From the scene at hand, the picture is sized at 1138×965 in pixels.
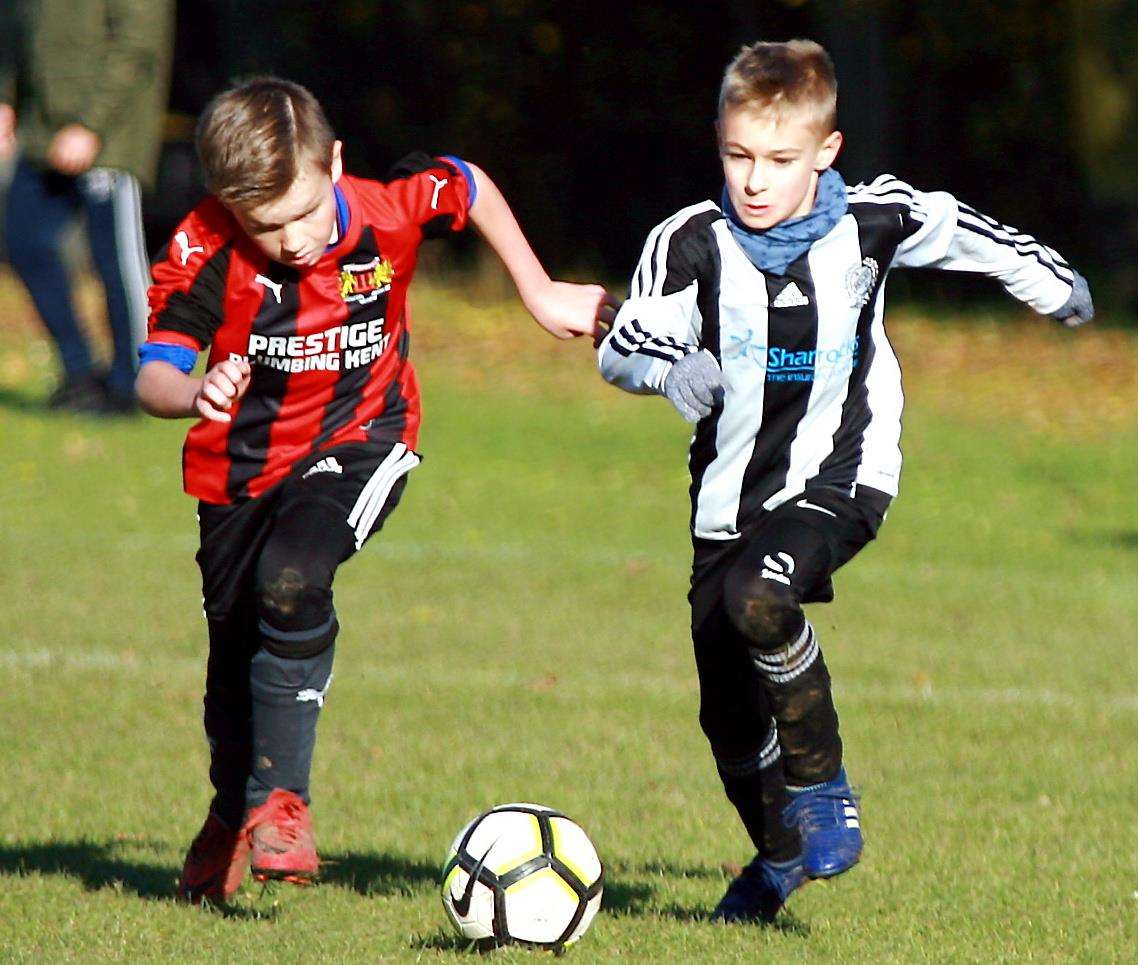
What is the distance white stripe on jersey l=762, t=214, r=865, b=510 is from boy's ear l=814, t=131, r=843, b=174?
157 mm

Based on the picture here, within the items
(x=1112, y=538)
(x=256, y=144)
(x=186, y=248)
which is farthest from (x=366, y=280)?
(x=1112, y=538)

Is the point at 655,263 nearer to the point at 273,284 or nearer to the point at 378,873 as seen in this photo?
the point at 273,284

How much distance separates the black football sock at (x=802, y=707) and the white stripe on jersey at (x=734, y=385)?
392mm

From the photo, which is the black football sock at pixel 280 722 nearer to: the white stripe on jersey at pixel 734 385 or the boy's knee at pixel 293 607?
the boy's knee at pixel 293 607

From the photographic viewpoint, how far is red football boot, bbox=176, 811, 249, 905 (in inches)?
199

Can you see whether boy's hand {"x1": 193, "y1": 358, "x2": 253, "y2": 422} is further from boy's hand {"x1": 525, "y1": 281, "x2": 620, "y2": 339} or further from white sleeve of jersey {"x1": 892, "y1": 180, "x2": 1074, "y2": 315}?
white sleeve of jersey {"x1": 892, "y1": 180, "x2": 1074, "y2": 315}

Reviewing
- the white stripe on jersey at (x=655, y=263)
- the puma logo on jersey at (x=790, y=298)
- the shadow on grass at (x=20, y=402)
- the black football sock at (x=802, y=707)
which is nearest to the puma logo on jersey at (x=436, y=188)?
the white stripe on jersey at (x=655, y=263)

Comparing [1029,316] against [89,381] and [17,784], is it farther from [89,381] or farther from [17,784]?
[17,784]

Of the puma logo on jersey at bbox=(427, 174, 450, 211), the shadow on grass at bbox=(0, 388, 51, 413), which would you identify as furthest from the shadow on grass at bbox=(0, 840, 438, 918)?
the shadow on grass at bbox=(0, 388, 51, 413)

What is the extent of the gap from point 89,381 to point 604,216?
30.7 feet

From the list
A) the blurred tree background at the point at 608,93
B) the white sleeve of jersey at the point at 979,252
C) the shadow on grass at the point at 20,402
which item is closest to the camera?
the white sleeve of jersey at the point at 979,252

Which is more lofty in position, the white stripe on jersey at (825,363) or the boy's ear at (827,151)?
the boy's ear at (827,151)

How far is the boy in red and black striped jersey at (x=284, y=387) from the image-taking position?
4672mm

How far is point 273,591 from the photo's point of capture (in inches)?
184
